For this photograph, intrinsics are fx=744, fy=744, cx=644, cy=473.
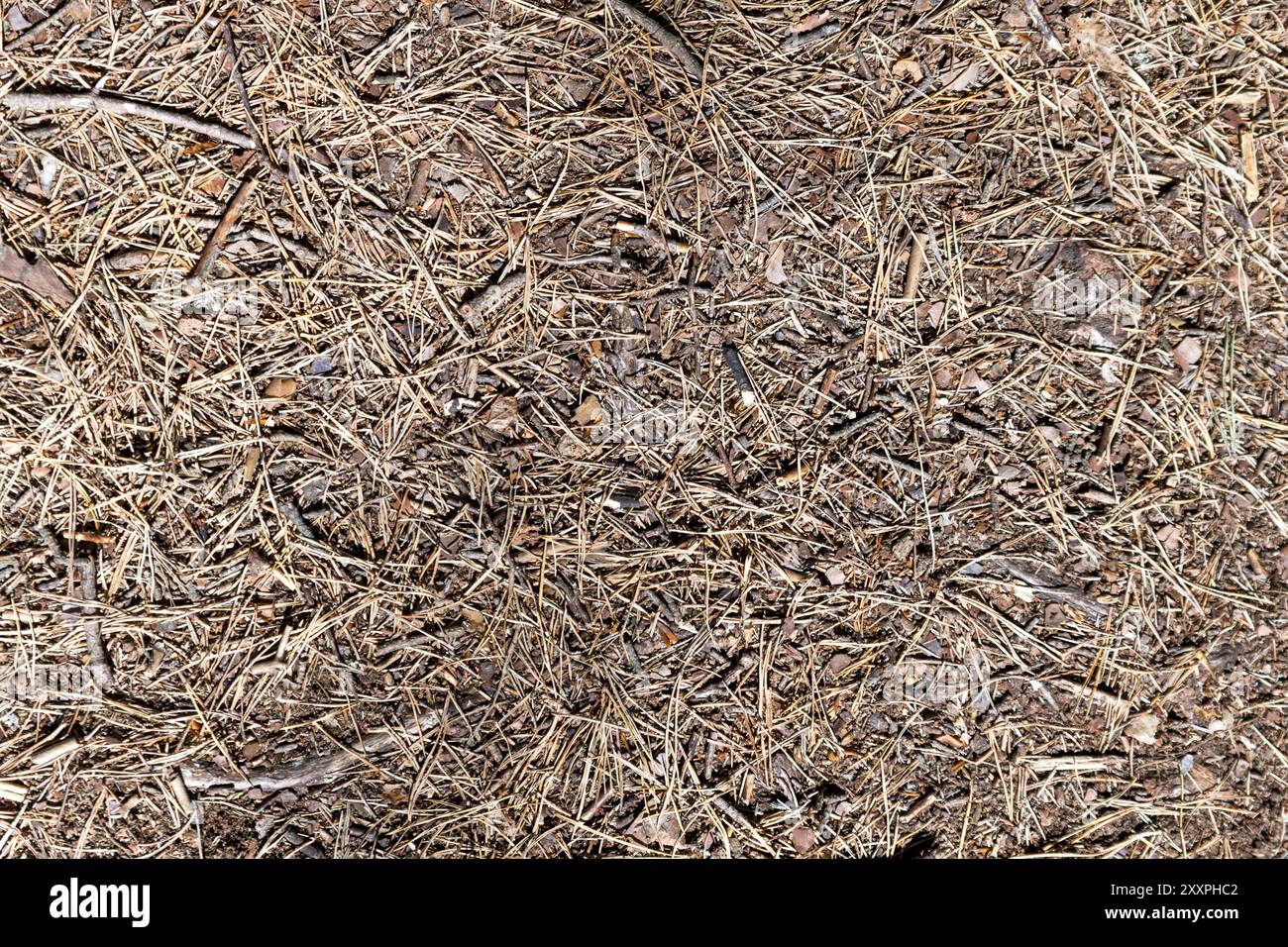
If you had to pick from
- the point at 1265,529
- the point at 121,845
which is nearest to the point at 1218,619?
the point at 1265,529

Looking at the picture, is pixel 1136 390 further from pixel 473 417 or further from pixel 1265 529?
pixel 473 417

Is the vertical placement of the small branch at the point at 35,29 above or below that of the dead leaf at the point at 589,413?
above

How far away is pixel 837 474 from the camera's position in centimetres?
178

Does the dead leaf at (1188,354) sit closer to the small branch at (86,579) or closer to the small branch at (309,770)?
the small branch at (309,770)

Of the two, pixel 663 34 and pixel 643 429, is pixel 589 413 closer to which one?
pixel 643 429

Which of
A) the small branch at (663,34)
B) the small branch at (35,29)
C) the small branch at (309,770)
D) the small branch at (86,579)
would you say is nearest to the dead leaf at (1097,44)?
the small branch at (663,34)

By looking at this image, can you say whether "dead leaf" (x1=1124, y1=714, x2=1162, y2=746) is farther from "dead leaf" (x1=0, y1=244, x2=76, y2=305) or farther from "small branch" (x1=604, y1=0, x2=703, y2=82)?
"dead leaf" (x1=0, y1=244, x2=76, y2=305)

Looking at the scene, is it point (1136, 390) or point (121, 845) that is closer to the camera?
point (121, 845)

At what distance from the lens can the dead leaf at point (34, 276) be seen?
5.58ft

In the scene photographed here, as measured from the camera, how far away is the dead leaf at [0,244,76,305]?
170cm

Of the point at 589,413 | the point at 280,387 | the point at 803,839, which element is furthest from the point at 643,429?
the point at 803,839

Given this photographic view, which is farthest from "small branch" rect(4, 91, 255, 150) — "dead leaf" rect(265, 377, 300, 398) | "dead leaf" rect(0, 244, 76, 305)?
"dead leaf" rect(265, 377, 300, 398)

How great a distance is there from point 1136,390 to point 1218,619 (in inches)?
23.1

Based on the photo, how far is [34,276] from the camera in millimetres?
1707
